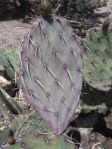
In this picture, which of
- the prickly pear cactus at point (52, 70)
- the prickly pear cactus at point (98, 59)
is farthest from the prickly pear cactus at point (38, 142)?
the prickly pear cactus at point (98, 59)

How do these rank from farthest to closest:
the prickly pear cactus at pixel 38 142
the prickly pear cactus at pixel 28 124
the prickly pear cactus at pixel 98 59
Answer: the prickly pear cactus at pixel 98 59 < the prickly pear cactus at pixel 28 124 < the prickly pear cactus at pixel 38 142

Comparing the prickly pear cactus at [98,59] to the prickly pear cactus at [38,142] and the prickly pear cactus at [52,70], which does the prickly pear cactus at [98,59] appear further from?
the prickly pear cactus at [38,142]

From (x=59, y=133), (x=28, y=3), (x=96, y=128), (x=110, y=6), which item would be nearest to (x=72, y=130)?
(x=96, y=128)

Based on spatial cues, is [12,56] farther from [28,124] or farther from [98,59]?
[28,124]

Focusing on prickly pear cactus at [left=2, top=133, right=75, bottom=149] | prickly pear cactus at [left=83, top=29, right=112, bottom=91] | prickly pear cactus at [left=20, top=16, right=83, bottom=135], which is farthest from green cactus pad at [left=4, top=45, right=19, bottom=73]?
prickly pear cactus at [left=2, top=133, right=75, bottom=149]

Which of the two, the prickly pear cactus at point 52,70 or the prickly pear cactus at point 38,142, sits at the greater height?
the prickly pear cactus at point 52,70

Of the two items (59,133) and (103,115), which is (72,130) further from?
(59,133)
